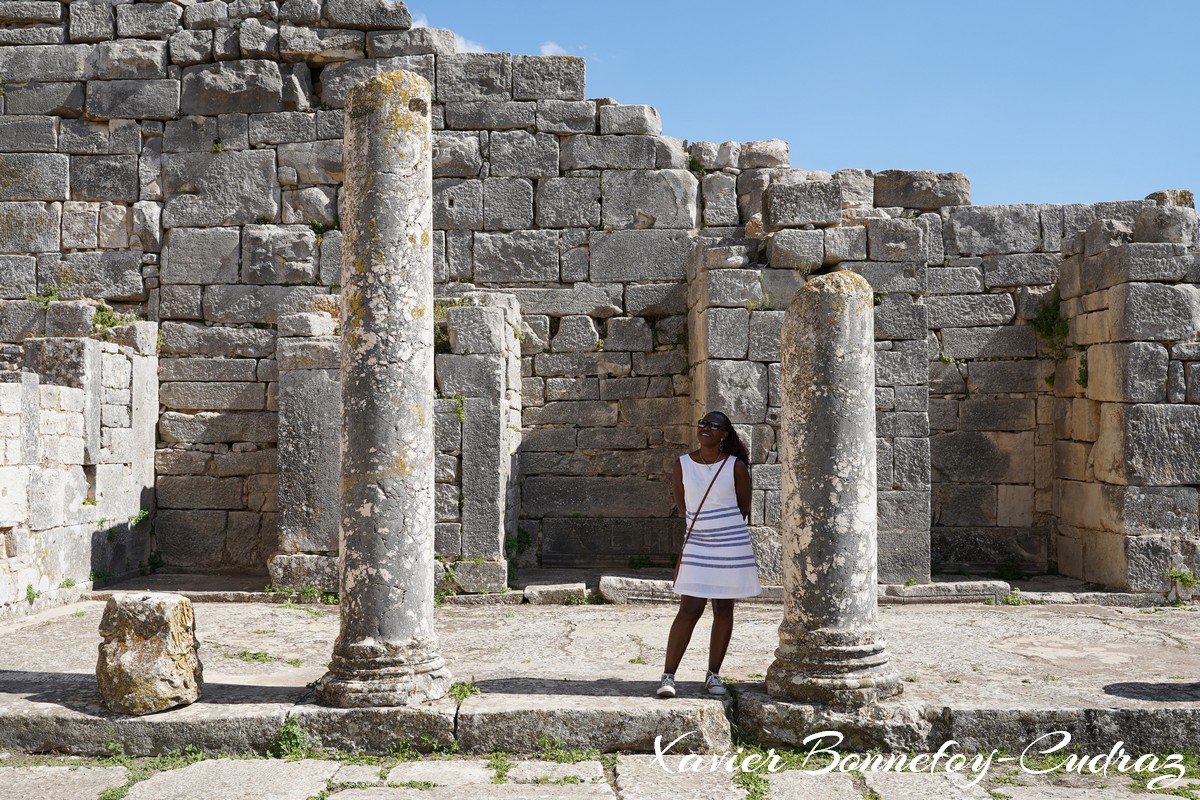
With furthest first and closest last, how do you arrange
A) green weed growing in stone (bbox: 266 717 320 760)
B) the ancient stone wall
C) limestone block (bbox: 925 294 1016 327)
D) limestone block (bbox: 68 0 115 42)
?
1. limestone block (bbox: 68 0 115 42)
2. limestone block (bbox: 925 294 1016 327)
3. the ancient stone wall
4. green weed growing in stone (bbox: 266 717 320 760)

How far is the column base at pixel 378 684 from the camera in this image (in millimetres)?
5520

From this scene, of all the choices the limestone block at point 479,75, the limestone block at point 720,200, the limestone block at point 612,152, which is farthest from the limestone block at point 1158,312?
the limestone block at point 479,75

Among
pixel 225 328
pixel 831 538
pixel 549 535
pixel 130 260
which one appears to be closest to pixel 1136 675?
pixel 831 538

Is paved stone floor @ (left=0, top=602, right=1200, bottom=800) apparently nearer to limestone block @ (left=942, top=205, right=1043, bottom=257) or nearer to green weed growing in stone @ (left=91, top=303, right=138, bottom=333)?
green weed growing in stone @ (left=91, top=303, right=138, bottom=333)

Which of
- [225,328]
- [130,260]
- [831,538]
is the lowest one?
[831,538]

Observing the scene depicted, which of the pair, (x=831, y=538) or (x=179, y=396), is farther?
(x=179, y=396)

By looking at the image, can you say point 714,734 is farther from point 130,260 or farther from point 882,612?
point 130,260

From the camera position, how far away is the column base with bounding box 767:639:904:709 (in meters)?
5.60

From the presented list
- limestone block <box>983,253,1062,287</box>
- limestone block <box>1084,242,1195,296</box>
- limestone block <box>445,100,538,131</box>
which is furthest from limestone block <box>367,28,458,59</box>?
limestone block <box>1084,242,1195,296</box>

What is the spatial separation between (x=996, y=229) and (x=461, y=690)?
25.4 ft

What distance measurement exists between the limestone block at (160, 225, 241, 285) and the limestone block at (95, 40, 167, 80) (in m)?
1.73

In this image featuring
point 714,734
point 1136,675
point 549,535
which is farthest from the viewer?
point 549,535

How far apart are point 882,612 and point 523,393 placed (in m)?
4.22

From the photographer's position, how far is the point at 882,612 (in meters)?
8.83
